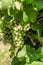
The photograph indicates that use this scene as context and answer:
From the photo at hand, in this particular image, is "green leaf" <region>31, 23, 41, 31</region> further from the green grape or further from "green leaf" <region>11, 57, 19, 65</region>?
"green leaf" <region>11, 57, 19, 65</region>

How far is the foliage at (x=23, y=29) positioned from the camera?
1555 millimetres

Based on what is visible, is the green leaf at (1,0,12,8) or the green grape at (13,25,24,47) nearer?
the green leaf at (1,0,12,8)

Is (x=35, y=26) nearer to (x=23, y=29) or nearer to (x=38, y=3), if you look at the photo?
(x=23, y=29)

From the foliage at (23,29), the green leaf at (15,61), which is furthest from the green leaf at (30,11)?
the green leaf at (15,61)

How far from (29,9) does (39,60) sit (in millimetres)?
309

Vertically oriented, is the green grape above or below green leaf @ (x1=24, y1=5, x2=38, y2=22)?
below

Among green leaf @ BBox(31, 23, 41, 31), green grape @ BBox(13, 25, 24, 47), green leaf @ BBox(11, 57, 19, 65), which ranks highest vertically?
green leaf @ BBox(31, 23, 41, 31)

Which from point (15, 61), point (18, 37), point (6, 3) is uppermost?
point (6, 3)

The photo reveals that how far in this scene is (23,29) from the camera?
1697 millimetres

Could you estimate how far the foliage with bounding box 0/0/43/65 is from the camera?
5.10 feet

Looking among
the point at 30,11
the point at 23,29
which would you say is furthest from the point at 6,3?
the point at 23,29

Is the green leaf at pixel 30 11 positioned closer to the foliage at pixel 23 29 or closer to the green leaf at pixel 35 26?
the foliage at pixel 23 29

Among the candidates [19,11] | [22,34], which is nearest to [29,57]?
[22,34]

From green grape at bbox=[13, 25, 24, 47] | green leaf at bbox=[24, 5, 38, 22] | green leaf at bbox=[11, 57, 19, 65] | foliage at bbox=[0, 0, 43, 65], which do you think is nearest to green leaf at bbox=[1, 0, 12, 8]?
foliage at bbox=[0, 0, 43, 65]
